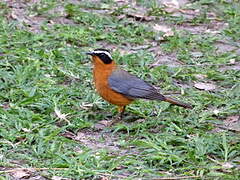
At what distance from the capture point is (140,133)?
285 inches

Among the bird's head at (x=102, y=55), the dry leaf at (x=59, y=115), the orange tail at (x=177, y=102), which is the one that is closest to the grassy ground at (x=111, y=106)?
the dry leaf at (x=59, y=115)

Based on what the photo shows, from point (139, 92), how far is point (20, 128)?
1.45 m

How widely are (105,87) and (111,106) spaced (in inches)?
21.3

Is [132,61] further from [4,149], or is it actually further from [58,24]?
[4,149]

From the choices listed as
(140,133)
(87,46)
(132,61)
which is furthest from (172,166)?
(87,46)

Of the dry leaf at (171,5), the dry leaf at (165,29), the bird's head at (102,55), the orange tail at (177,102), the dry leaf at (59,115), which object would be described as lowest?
the dry leaf at (59,115)

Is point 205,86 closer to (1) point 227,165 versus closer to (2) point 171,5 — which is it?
(1) point 227,165

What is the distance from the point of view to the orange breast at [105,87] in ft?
25.0

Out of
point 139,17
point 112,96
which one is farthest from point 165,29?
point 112,96

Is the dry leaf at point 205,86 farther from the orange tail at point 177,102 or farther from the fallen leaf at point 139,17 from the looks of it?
the fallen leaf at point 139,17

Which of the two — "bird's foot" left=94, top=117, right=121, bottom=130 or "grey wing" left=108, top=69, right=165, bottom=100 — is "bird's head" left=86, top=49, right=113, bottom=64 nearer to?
"grey wing" left=108, top=69, right=165, bottom=100

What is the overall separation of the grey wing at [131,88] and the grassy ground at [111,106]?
1.02ft

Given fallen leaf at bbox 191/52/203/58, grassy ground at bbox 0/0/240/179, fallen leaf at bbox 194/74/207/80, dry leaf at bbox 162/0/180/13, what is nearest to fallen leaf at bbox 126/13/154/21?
grassy ground at bbox 0/0/240/179

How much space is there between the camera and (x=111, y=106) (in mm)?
8117
